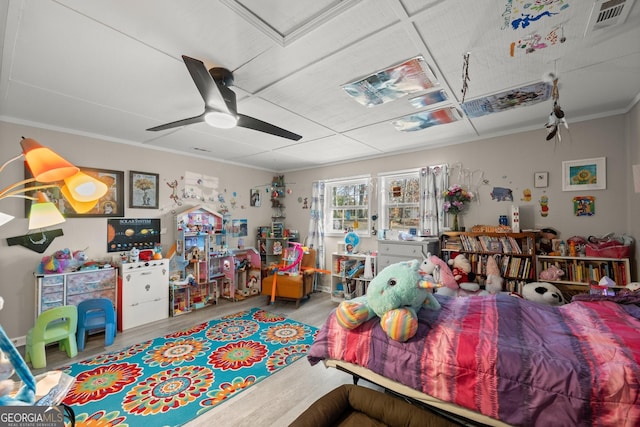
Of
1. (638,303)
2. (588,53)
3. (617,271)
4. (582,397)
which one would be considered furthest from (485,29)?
(617,271)

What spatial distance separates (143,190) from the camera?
3826 mm

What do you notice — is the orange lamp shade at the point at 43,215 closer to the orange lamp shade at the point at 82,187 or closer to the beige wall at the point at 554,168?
the orange lamp shade at the point at 82,187

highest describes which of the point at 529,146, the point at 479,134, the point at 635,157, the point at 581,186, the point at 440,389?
the point at 479,134

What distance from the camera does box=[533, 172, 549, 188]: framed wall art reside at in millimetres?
2998

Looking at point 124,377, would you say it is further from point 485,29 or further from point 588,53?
point 588,53

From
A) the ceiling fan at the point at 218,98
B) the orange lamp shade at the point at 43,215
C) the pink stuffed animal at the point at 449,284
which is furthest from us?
the pink stuffed animal at the point at 449,284

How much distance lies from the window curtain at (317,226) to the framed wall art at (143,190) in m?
2.60

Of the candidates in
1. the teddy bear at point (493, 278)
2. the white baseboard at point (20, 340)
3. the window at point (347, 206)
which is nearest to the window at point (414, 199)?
the window at point (347, 206)

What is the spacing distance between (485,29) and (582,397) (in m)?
2.00

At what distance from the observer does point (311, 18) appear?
4.72 feet

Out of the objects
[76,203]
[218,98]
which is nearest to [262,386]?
[76,203]

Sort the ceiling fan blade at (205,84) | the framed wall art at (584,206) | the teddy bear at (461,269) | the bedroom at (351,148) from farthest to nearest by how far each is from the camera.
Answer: the teddy bear at (461,269) < the framed wall art at (584,206) < the bedroom at (351,148) < the ceiling fan blade at (205,84)

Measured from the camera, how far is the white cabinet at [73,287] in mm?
2848

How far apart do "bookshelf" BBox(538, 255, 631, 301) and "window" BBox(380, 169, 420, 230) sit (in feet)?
5.49
